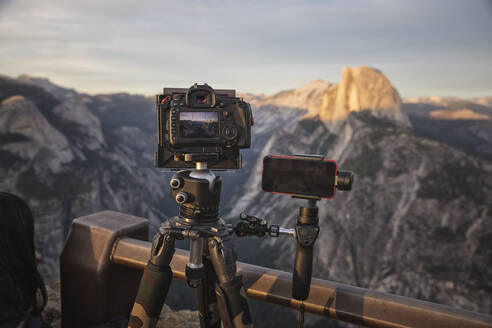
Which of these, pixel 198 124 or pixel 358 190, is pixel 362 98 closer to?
pixel 358 190

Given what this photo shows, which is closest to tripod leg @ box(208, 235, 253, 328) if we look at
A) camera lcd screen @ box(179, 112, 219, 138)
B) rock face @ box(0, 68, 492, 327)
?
camera lcd screen @ box(179, 112, 219, 138)

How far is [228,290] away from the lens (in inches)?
83.8

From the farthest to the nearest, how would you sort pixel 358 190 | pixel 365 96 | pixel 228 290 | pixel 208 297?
pixel 365 96, pixel 358 190, pixel 208 297, pixel 228 290

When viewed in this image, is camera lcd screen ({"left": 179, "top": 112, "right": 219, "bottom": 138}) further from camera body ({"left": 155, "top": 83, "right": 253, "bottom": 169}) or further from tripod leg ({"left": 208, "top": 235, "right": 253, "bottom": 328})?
tripod leg ({"left": 208, "top": 235, "right": 253, "bottom": 328})

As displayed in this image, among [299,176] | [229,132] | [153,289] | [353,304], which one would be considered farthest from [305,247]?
[153,289]

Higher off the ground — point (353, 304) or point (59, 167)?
point (353, 304)

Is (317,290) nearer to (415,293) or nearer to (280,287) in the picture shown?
(280,287)

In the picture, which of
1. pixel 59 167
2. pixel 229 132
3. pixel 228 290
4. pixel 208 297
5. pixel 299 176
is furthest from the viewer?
pixel 59 167

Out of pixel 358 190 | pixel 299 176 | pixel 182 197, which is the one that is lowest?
pixel 358 190

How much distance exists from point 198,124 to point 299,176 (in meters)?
0.84

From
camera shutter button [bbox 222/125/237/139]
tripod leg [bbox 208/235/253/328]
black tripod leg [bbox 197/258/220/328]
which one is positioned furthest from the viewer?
black tripod leg [bbox 197/258/220/328]

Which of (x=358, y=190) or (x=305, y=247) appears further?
(x=358, y=190)

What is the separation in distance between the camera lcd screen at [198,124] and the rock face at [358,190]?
41595mm

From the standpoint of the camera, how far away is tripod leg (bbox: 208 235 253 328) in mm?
2113
